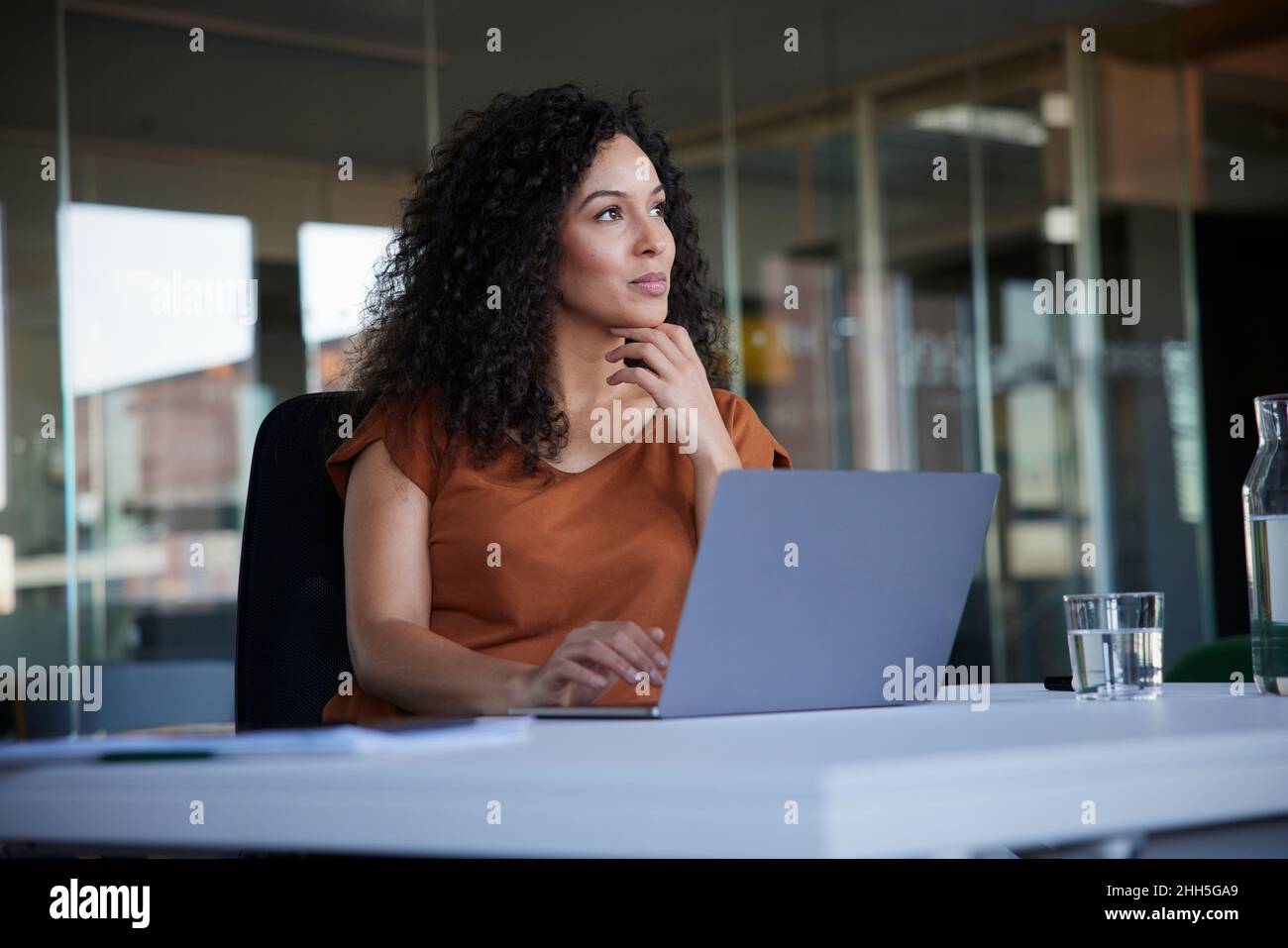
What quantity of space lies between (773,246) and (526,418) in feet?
14.8

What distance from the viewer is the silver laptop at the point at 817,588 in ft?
3.60

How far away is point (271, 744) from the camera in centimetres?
84

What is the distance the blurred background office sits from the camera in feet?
15.9

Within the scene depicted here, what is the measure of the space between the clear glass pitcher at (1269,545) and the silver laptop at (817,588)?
230 millimetres

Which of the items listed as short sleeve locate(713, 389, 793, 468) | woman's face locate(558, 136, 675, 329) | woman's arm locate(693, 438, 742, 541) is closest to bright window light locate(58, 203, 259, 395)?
woman's face locate(558, 136, 675, 329)

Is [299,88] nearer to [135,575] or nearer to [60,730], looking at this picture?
[135,575]

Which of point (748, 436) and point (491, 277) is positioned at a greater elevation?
point (491, 277)

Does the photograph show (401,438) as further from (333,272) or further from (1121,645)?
(333,272)

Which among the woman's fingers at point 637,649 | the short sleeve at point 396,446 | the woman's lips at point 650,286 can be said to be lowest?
the woman's fingers at point 637,649

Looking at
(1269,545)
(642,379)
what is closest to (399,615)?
(642,379)

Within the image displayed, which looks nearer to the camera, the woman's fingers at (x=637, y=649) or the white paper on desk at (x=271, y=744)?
the white paper on desk at (x=271, y=744)

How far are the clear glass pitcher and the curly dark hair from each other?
0.86 m

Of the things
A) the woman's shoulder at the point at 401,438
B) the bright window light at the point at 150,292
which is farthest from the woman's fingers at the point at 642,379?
the bright window light at the point at 150,292

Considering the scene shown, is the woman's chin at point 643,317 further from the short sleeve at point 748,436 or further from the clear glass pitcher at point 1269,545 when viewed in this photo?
the clear glass pitcher at point 1269,545
